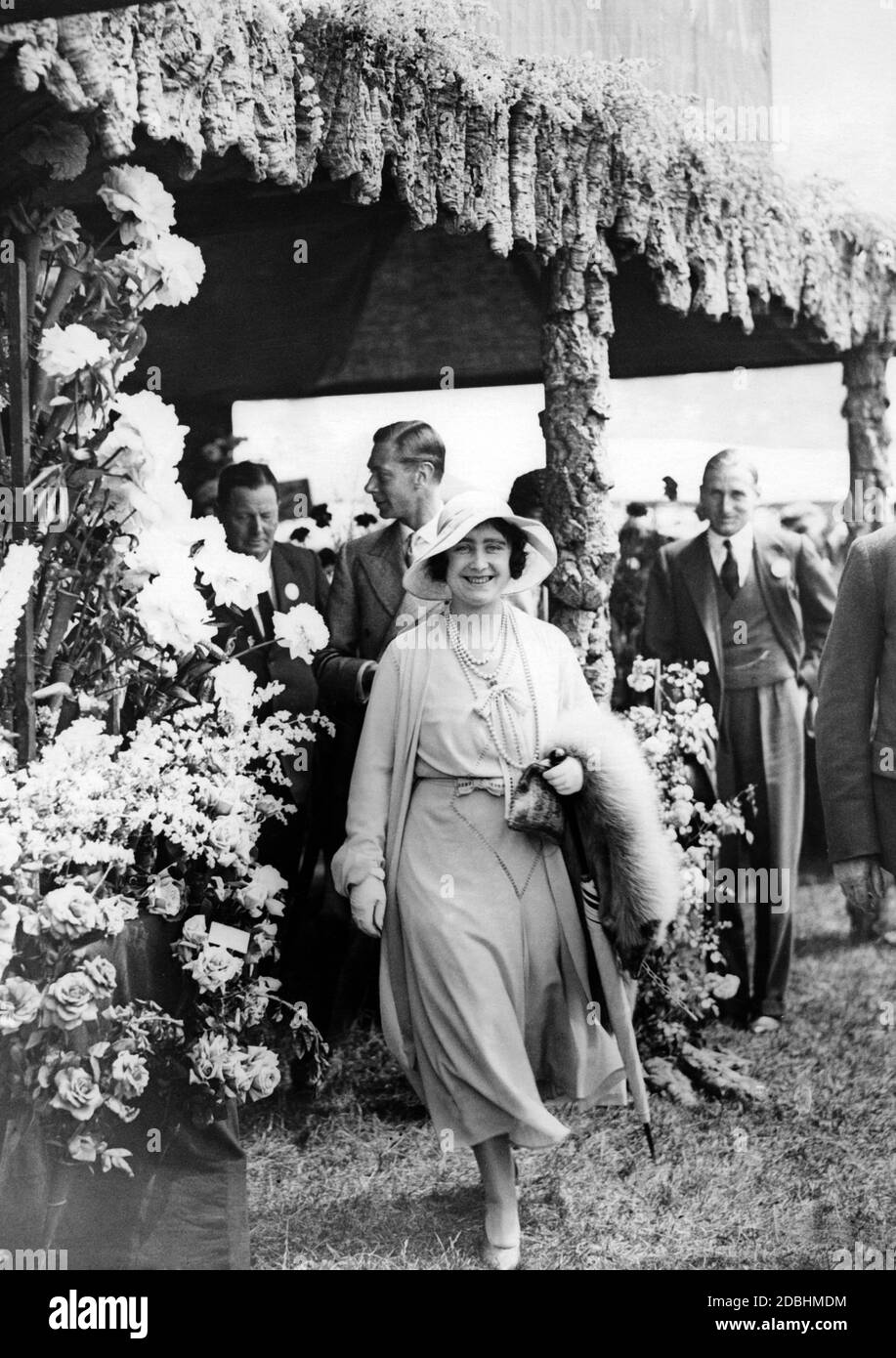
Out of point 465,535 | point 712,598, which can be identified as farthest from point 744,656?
point 465,535

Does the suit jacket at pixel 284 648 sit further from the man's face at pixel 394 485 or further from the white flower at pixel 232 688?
the man's face at pixel 394 485

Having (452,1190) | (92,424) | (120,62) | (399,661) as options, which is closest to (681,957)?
(452,1190)

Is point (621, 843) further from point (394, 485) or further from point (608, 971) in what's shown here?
point (394, 485)

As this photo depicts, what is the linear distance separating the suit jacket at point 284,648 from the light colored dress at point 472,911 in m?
0.39

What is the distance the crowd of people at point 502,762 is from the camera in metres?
4.62

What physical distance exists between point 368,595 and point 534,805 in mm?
962

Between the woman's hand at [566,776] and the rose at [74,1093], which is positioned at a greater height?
the woman's hand at [566,776]

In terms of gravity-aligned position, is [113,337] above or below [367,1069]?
above

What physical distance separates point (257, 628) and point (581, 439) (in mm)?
1174

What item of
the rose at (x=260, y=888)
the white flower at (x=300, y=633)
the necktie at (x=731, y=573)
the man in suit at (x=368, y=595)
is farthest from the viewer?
the necktie at (x=731, y=573)

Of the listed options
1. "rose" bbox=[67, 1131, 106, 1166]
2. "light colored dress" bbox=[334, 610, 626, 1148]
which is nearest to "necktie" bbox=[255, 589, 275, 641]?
"light colored dress" bbox=[334, 610, 626, 1148]

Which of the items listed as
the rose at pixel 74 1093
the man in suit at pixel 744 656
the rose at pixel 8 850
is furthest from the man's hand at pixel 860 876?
the rose at pixel 8 850
